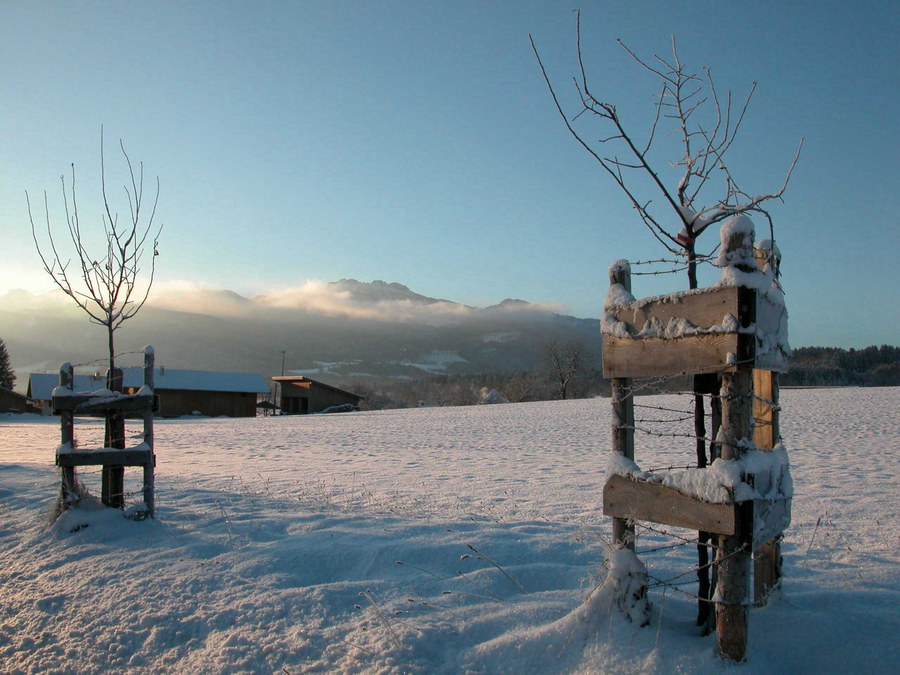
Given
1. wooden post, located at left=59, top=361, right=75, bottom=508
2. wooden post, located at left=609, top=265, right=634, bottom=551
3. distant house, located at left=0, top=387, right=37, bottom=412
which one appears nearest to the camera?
wooden post, located at left=609, top=265, right=634, bottom=551

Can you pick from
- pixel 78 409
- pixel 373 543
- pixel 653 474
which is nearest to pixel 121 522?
pixel 78 409

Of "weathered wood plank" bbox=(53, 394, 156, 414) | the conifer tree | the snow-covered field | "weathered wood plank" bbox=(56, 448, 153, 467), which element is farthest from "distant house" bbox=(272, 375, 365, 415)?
"weathered wood plank" bbox=(56, 448, 153, 467)

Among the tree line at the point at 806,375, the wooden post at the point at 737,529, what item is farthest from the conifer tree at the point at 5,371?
the wooden post at the point at 737,529

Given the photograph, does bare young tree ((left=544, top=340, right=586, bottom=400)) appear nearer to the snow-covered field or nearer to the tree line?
the tree line

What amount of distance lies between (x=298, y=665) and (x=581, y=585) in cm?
221

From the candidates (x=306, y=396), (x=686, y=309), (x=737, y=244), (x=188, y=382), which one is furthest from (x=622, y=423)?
(x=188, y=382)

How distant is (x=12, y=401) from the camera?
192 feet

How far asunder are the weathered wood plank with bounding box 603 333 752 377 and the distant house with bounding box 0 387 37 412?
6708cm

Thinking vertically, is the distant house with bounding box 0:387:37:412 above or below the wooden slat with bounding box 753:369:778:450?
below

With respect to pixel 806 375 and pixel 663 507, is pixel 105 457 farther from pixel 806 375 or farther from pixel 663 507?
pixel 806 375

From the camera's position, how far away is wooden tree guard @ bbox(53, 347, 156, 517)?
23.2 feet

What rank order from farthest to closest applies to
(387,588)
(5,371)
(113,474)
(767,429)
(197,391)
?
(5,371) → (197,391) → (113,474) → (387,588) → (767,429)

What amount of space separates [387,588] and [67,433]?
5.06m

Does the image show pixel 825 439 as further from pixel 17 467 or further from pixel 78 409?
pixel 17 467
